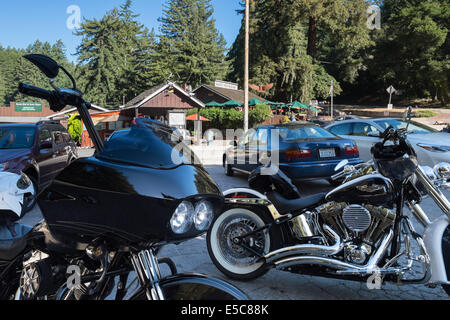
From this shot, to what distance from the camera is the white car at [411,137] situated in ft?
24.2

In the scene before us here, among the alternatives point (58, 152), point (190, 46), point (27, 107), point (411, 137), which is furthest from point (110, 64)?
point (411, 137)

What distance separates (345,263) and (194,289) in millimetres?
1712

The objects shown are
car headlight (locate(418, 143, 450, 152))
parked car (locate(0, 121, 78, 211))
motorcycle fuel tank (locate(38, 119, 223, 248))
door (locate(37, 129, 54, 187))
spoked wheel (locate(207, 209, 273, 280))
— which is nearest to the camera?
motorcycle fuel tank (locate(38, 119, 223, 248))

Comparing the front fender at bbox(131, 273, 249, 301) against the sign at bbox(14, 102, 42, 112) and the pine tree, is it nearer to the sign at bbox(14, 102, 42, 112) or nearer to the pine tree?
the pine tree

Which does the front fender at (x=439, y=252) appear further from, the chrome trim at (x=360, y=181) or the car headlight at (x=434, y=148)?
the car headlight at (x=434, y=148)

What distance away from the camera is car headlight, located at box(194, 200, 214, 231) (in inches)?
57.0

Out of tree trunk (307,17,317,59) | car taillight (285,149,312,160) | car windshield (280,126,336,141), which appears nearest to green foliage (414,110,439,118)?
tree trunk (307,17,317,59)

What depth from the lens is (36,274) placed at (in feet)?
5.35

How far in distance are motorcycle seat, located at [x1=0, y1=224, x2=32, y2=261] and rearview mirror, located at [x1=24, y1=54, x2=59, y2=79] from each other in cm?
88

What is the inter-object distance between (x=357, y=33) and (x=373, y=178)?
138 feet

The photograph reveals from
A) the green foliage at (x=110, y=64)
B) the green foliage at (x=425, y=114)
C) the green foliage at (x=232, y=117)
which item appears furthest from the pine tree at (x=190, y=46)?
the green foliage at (x=425, y=114)

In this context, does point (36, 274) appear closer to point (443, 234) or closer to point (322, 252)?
point (322, 252)

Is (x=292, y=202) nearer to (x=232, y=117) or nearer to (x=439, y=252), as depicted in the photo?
(x=439, y=252)
